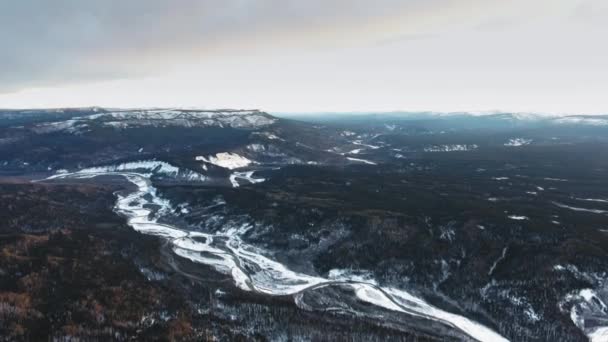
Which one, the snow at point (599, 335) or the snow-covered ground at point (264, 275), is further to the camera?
the snow-covered ground at point (264, 275)

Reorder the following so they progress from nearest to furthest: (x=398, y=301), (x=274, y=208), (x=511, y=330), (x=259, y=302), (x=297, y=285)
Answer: (x=511, y=330) → (x=259, y=302) → (x=398, y=301) → (x=297, y=285) → (x=274, y=208)

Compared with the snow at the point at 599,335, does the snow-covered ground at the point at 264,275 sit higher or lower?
lower

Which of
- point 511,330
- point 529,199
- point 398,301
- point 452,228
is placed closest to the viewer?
point 511,330

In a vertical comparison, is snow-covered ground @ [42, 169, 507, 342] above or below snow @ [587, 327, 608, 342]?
below

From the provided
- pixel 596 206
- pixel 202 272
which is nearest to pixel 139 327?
pixel 202 272

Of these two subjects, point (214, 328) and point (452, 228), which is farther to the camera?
point (452, 228)

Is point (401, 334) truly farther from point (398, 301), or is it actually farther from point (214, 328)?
point (214, 328)

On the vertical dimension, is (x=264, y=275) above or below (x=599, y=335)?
below

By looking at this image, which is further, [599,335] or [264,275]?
[264,275]

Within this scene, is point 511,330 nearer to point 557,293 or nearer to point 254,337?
point 557,293

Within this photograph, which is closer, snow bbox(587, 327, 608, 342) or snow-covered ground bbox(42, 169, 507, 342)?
snow bbox(587, 327, 608, 342)
